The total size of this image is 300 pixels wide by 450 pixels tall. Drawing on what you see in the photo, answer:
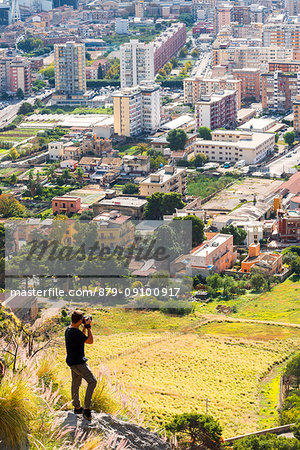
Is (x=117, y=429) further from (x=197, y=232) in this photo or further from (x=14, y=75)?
(x=14, y=75)

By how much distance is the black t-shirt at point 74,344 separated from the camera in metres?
3.56

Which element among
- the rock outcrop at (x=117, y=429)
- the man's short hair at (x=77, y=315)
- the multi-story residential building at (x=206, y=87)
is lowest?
the multi-story residential building at (x=206, y=87)

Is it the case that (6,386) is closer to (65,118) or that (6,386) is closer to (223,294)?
(223,294)

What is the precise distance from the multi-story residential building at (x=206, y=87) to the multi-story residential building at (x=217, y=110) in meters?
1.46

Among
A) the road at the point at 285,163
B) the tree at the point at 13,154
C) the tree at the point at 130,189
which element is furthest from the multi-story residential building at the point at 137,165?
the tree at the point at 13,154

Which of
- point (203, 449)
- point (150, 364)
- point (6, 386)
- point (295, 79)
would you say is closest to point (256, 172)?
point (295, 79)

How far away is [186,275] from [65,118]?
48.4 ft

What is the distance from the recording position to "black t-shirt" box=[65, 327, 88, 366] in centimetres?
356

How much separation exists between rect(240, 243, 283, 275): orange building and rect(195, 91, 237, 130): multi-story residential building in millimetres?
10548

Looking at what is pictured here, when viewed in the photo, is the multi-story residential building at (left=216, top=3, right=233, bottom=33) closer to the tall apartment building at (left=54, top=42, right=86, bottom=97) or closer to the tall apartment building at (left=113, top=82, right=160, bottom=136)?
the tall apartment building at (left=54, top=42, right=86, bottom=97)

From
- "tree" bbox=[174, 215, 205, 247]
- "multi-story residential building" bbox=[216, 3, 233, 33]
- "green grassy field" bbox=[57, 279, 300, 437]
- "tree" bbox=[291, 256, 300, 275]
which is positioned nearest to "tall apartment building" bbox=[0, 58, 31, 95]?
"multi-story residential building" bbox=[216, 3, 233, 33]

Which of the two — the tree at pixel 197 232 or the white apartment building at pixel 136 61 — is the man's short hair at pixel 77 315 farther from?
the white apartment building at pixel 136 61

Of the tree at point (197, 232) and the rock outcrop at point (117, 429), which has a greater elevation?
the rock outcrop at point (117, 429)

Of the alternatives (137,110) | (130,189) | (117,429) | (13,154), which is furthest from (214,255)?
(137,110)
